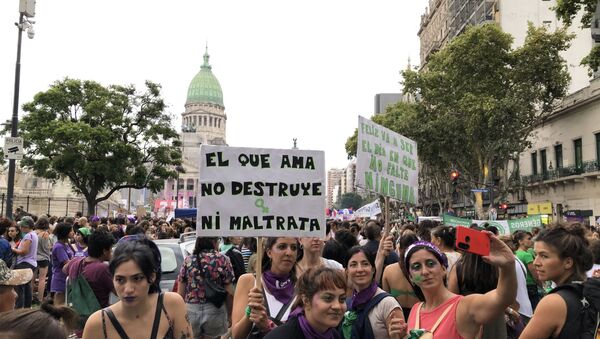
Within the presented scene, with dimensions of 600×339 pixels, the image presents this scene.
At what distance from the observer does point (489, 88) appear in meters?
29.3

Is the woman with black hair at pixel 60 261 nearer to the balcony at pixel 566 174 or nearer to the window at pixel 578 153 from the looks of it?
the balcony at pixel 566 174

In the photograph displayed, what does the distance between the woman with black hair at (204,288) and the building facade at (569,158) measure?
85.6ft

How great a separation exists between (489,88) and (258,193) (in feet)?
91.1

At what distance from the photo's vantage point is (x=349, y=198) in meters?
134

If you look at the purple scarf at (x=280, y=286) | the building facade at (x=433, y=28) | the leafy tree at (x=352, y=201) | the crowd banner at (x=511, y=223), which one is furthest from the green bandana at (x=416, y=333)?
the leafy tree at (x=352, y=201)

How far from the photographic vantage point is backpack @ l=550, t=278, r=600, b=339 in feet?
9.57

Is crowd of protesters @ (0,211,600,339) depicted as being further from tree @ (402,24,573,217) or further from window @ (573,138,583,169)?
window @ (573,138,583,169)

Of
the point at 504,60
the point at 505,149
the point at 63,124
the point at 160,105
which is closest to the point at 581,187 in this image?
the point at 505,149

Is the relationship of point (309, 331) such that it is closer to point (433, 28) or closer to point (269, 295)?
point (269, 295)

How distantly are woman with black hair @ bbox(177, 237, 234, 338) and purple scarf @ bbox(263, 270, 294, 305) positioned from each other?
1.26 metres

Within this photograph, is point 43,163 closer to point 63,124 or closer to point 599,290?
point 63,124

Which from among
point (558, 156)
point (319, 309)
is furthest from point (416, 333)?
point (558, 156)

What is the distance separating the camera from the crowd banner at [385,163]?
6355 mm

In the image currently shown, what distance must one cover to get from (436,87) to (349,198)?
10397cm
